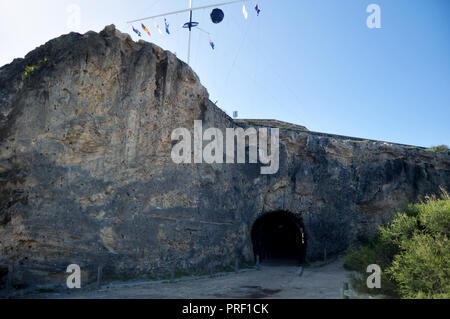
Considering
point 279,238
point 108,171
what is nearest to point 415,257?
point 108,171

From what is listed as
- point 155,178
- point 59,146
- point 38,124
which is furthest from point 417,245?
point 38,124

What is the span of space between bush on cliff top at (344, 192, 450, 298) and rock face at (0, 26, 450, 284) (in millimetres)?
7350

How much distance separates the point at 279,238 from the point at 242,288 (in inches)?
801

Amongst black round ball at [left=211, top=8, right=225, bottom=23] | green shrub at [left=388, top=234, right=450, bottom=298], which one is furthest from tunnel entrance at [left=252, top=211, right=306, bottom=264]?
black round ball at [left=211, top=8, right=225, bottom=23]

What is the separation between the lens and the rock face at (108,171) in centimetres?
1249

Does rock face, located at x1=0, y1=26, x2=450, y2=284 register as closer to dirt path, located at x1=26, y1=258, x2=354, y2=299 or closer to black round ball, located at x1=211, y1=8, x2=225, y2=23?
dirt path, located at x1=26, y1=258, x2=354, y2=299

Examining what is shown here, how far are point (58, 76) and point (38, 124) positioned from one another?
2.08 m

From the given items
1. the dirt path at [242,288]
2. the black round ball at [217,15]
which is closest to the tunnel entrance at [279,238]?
the dirt path at [242,288]

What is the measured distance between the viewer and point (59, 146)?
523 inches

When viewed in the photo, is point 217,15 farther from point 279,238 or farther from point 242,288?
→ point 279,238

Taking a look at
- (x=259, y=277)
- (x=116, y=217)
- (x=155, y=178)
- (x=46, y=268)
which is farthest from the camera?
(x=259, y=277)

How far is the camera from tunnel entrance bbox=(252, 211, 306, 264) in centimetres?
2273
